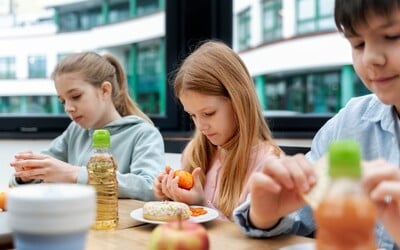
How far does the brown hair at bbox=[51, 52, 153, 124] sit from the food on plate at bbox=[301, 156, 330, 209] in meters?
1.30

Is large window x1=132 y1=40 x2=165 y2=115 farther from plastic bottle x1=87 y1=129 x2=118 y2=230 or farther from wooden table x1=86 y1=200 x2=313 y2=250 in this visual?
wooden table x1=86 y1=200 x2=313 y2=250

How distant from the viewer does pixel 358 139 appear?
1.06 meters

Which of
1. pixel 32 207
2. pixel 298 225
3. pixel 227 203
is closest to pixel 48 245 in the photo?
pixel 32 207

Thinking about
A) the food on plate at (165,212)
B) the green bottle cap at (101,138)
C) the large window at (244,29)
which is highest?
the large window at (244,29)

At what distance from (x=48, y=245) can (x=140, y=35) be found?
2286 millimetres

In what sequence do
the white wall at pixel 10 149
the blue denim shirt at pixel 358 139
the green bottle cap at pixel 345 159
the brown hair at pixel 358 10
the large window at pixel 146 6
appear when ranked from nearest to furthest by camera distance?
the green bottle cap at pixel 345 159, the brown hair at pixel 358 10, the blue denim shirt at pixel 358 139, the white wall at pixel 10 149, the large window at pixel 146 6

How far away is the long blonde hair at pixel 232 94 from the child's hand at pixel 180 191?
77 millimetres

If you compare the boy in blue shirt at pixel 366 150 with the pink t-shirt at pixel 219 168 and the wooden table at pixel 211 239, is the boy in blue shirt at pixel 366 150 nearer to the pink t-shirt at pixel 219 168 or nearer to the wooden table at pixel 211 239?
the wooden table at pixel 211 239

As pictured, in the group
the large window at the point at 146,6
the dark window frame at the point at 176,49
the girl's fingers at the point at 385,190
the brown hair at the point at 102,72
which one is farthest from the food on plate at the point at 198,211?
the large window at the point at 146,6

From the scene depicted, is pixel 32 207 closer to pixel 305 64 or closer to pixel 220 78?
pixel 220 78

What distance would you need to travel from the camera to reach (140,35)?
8.89ft

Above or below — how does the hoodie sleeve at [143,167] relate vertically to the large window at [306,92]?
below

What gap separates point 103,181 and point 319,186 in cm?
62

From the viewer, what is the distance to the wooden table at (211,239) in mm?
861
